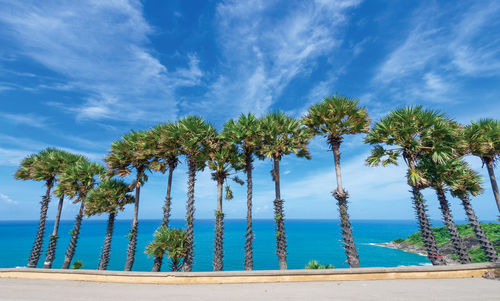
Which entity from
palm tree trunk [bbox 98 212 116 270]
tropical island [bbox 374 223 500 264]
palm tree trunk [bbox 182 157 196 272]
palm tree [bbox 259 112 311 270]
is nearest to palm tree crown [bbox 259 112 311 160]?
palm tree [bbox 259 112 311 270]

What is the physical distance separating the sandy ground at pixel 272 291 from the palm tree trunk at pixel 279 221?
7.80 metres

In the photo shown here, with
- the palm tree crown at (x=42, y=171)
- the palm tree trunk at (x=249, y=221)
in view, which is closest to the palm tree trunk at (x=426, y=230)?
the palm tree trunk at (x=249, y=221)

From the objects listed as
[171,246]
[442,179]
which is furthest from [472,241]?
[171,246]

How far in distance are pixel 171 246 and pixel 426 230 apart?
54.1 feet

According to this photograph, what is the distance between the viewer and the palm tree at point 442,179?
13.6 m

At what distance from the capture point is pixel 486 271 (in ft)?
24.0

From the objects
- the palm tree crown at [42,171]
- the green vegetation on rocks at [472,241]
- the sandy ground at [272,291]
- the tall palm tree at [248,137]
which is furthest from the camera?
the green vegetation on rocks at [472,241]

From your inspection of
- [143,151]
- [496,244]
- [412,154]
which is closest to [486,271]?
[412,154]

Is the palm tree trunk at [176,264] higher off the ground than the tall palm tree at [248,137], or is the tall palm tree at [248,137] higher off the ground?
the tall palm tree at [248,137]

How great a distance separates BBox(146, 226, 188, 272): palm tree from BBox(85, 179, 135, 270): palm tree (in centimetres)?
675

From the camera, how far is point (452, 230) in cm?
1370

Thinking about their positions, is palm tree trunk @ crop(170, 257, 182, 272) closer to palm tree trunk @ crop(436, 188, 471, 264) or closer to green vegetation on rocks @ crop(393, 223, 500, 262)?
palm tree trunk @ crop(436, 188, 471, 264)

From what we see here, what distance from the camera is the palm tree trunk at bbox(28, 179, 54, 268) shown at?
20.3 meters

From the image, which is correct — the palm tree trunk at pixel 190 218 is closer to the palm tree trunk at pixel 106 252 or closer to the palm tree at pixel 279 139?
the palm tree at pixel 279 139
